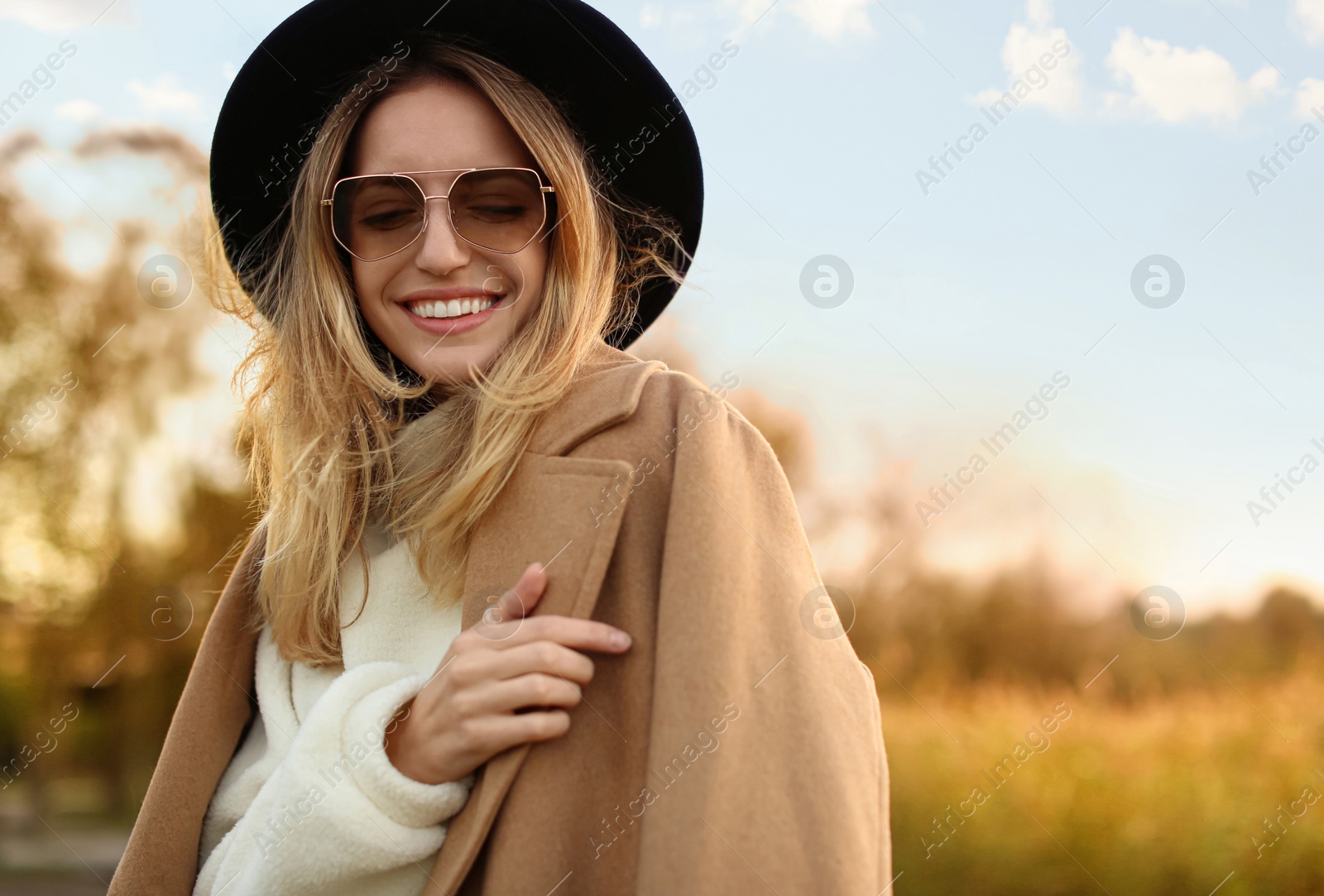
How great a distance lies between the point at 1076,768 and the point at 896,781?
1063 millimetres

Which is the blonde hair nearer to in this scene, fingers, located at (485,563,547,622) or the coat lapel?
the coat lapel

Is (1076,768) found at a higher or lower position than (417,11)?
lower

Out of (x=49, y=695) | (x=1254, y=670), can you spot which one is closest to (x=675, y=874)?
(x=1254, y=670)

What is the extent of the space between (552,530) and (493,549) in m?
0.13

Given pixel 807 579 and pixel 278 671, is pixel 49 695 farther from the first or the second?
pixel 807 579

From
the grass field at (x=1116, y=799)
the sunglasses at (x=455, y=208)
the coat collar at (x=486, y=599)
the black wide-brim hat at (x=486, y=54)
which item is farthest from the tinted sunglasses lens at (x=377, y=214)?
the grass field at (x=1116, y=799)

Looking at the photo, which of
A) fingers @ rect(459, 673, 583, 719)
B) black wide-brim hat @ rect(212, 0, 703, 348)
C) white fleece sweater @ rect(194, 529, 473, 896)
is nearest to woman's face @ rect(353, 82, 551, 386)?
black wide-brim hat @ rect(212, 0, 703, 348)

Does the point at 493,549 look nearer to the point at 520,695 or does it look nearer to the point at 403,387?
the point at 520,695

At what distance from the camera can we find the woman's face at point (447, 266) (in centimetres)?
170

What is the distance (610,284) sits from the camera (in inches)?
73.9

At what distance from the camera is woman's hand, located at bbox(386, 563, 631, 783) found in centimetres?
136

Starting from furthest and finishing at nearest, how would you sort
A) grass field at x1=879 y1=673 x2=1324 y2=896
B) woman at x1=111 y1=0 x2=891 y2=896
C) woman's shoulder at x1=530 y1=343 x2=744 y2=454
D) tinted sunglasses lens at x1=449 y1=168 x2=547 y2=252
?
grass field at x1=879 y1=673 x2=1324 y2=896 → tinted sunglasses lens at x1=449 y1=168 x2=547 y2=252 → woman's shoulder at x1=530 y1=343 x2=744 y2=454 → woman at x1=111 y1=0 x2=891 y2=896

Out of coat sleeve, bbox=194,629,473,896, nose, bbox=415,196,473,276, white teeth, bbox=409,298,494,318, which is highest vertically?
nose, bbox=415,196,473,276

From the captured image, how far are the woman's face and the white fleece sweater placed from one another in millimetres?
418
